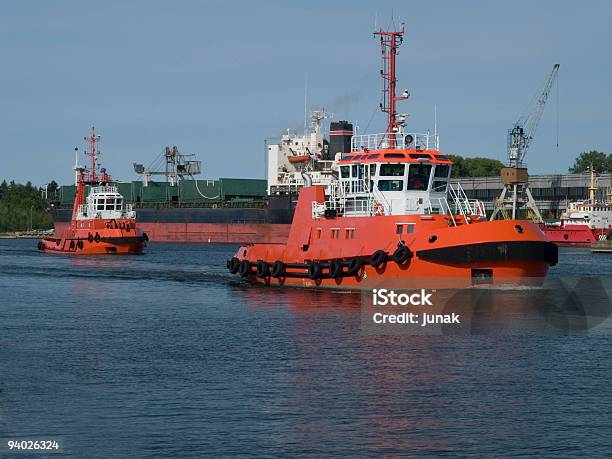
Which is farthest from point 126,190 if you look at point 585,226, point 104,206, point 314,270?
point 314,270

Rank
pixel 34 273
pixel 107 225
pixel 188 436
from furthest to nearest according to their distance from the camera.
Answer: pixel 107 225, pixel 34 273, pixel 188 436

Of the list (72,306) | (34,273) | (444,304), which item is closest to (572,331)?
(444,304)

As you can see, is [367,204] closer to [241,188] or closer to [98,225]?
[98,225]

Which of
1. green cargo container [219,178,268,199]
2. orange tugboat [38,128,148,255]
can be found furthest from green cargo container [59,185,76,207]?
orange tugboat [38,128,148,255]

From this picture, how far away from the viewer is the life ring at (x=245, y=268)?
57.4 m

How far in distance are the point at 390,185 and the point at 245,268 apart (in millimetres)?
12001

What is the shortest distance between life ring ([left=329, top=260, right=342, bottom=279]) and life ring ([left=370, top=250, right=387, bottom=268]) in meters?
2.60

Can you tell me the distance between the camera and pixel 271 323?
41156 mm

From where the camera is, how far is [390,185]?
4928 centimetres

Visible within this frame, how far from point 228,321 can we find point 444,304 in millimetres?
9623

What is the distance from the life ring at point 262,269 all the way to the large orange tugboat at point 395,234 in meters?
0.07

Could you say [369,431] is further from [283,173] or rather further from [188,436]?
[283,173]

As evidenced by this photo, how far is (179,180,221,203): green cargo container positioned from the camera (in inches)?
5753

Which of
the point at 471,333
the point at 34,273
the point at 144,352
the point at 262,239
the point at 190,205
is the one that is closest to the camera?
the point at 144,352
